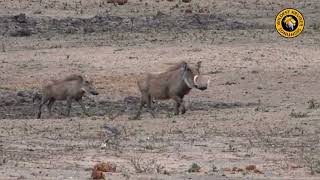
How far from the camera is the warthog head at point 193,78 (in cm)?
1730

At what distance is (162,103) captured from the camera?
19.3 metres

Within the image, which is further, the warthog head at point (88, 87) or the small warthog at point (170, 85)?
the warthog head at point (88, 87)

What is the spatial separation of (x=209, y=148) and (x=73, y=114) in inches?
201

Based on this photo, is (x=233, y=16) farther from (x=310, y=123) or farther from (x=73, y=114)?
(x=310, y=123)

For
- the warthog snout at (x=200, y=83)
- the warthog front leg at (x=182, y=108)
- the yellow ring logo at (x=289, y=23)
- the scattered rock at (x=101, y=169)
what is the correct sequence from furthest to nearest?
the yellow ring logo at (x=289, y=23), the warthog snout at (x=200, y=83), the warthog front leg at (x=182, y=108), the scattered rock at (x=101, y=169)

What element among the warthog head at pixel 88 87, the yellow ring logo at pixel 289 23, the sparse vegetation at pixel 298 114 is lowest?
the warthog head at pixel 88 87

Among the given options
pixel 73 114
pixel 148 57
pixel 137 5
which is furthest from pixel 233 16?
pixel 73 114

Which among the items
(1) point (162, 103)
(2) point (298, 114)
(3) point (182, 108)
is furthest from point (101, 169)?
(1) point (162, 103)

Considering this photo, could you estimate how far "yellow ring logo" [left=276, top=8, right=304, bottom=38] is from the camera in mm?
24547

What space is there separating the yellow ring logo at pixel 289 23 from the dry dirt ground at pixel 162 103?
263 mm

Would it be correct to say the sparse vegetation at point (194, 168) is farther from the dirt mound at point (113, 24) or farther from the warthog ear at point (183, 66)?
the dirt mound at point (113, 24)

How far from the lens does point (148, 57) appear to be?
2198 centimetres

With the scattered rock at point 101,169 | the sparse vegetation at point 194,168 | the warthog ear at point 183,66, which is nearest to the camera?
the scattered rock at point 101,169

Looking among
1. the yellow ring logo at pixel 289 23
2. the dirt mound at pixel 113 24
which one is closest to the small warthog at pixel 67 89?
the dirt mound at pixel 113 24
